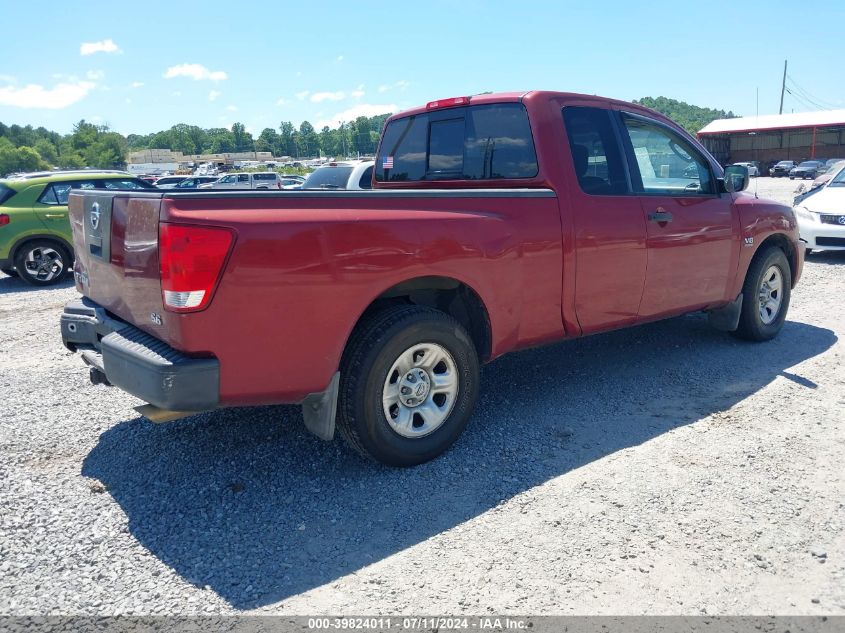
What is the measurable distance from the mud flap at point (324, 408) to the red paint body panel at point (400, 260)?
73mm

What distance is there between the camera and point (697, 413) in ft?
14.8

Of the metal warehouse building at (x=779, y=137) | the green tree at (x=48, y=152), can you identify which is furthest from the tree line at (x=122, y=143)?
the metal warehouse building at (x=779, y=137)

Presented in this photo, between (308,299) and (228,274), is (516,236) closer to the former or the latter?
(308,299)

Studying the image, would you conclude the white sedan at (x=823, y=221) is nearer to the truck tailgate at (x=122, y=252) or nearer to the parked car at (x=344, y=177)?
the parked car at (x=344, y=177)

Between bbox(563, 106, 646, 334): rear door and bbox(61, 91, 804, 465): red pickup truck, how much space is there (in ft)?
0.05

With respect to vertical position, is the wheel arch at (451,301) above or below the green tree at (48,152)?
below

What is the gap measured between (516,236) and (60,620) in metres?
2.86

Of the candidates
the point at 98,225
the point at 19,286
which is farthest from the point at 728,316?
the point at 19,286

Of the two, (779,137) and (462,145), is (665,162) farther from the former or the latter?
(779,137)

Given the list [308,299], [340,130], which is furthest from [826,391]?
[340,130]

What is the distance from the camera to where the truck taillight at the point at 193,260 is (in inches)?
114

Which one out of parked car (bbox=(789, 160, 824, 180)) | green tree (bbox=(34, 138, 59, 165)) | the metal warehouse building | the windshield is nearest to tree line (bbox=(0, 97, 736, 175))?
green tree (bbox=(34, 138, 59, 165))

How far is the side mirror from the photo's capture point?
5391 millimetres

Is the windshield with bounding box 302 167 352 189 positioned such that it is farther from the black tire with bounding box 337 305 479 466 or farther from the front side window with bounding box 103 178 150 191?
the black tire with bounding box 337 305 479 466
